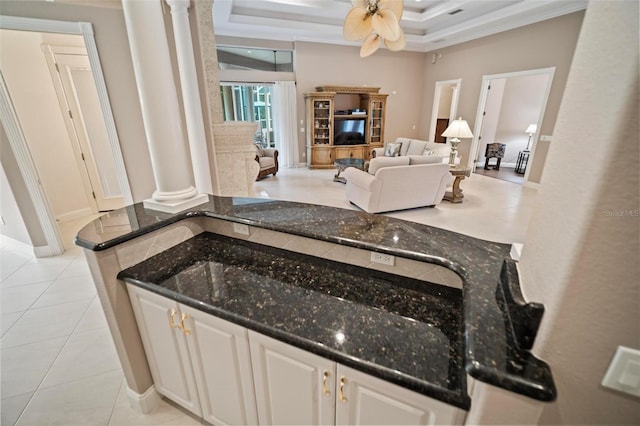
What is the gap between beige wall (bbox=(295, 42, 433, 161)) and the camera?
7.25 meters

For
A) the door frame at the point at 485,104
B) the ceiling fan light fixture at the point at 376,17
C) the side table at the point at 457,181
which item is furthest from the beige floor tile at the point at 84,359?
the door frame at the point at 485,104

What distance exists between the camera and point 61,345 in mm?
2061

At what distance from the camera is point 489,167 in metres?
7.71

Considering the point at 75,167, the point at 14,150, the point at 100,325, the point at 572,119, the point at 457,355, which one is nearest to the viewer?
the point at 572,119

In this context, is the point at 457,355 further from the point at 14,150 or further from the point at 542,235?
the point at 14,150

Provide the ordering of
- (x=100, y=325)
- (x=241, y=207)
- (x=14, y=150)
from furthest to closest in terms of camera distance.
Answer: (x=14, y=150) → (x=100, y=325) → (x=241, y=207)

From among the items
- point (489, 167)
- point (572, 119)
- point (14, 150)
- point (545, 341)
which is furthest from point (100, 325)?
point (489, 167)

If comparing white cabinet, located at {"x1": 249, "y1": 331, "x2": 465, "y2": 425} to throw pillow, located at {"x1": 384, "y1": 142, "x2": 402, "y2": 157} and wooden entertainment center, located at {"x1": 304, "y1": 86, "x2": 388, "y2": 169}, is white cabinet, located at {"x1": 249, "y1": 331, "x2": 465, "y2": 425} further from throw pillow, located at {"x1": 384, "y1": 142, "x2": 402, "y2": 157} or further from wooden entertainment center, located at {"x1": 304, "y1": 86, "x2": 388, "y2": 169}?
wooden entertainment center, located at {"x1": 304, "y1": 86, "x2": 388, "y2": 169}

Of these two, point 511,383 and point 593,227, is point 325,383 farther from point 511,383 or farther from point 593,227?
point 593,227

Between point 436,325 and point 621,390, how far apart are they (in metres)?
0.48

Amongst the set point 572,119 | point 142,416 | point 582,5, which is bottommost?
point 142,416

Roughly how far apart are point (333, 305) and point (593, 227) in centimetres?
84

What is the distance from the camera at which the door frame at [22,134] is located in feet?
8.54

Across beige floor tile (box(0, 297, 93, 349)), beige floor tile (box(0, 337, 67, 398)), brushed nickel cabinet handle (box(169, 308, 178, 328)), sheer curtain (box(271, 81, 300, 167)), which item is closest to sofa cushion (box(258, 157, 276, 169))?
sheer curtain (box(271, 81, 300, 167))
